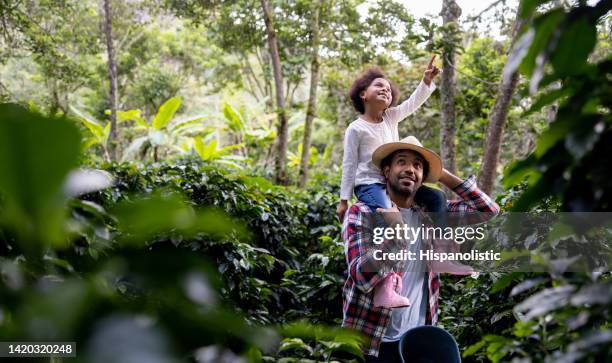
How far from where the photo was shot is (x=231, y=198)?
3344mm

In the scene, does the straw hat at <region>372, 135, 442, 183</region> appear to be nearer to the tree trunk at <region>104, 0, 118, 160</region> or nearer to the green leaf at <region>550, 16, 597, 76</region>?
the green leaf at <region>550, 16, 597, 76</region>

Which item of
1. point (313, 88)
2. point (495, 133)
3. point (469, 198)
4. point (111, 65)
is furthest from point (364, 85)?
point (111, 65)

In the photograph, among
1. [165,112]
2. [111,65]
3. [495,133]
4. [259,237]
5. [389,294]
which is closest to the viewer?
[389,294]

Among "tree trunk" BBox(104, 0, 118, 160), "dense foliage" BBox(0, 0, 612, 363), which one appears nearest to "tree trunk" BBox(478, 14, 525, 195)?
"dense foliage" BBox(0, 0, 612, 363)

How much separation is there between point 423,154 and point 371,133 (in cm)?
65

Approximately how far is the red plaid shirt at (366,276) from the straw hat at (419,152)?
14 centimetres

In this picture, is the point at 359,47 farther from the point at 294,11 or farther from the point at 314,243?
the point at 314,243

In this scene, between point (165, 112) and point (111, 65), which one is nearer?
point (111, 65)

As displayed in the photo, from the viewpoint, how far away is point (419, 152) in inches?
99.8

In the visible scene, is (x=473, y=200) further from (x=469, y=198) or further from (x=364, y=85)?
(x=364, y=85)

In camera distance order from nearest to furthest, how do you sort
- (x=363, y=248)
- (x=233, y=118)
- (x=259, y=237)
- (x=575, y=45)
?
(x=575, y=45), (x=363, y=248), (x=259, y=237), (x=233, y=118)

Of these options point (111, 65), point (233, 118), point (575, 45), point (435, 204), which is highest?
point (233, 118)

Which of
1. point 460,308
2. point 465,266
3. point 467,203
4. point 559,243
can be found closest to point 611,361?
point 559,243

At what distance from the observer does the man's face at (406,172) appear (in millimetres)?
2441
